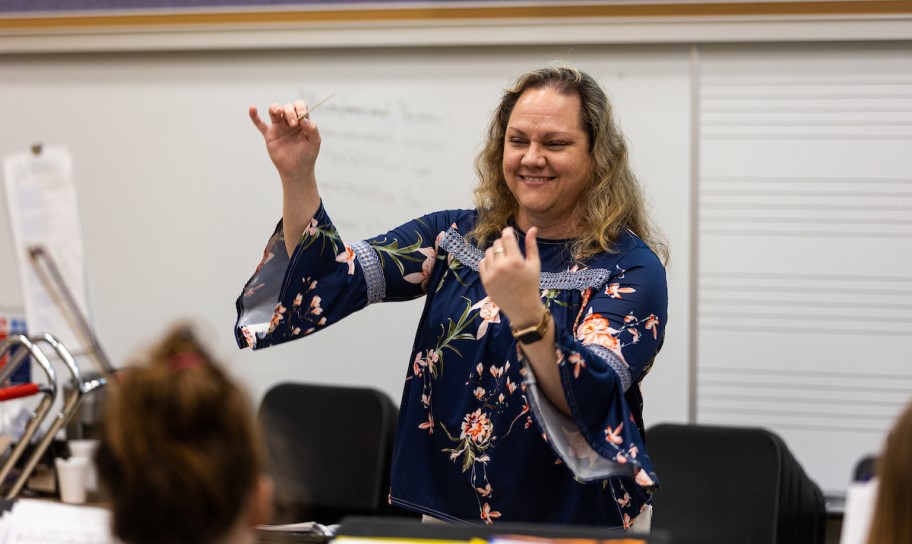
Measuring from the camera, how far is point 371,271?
1805mm

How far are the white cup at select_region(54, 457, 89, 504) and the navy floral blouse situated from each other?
85cm

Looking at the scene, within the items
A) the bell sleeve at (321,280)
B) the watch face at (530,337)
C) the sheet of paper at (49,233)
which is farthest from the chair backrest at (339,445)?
the watch face at (530,337)

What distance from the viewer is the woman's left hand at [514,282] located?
1.40 meters

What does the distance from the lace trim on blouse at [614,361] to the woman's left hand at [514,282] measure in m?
0.17

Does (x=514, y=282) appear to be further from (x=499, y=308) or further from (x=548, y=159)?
(x=548, y=159)

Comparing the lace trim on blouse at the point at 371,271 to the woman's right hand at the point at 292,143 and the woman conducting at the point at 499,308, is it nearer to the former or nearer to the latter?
the woman conducting at the point at 499,308

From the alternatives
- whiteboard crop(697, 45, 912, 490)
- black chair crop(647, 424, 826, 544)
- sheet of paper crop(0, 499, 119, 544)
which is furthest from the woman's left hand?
whiteboard crop(697, 45, 912, 490)

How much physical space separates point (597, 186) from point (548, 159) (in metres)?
0.11

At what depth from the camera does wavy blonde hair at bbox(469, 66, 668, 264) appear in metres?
1.75

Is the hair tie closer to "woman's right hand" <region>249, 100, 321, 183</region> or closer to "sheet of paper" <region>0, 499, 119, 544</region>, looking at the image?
"sheet of paper" <region>0, 499, 119, 544</region>

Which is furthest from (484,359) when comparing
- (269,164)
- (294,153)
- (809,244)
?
(269,164)

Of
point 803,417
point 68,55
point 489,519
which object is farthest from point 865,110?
point 68,55

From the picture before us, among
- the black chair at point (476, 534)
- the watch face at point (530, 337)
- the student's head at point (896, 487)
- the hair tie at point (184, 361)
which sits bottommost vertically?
the black chair at point (476, 534)

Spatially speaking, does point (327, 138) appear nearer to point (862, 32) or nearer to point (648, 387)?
point (648, 387)
